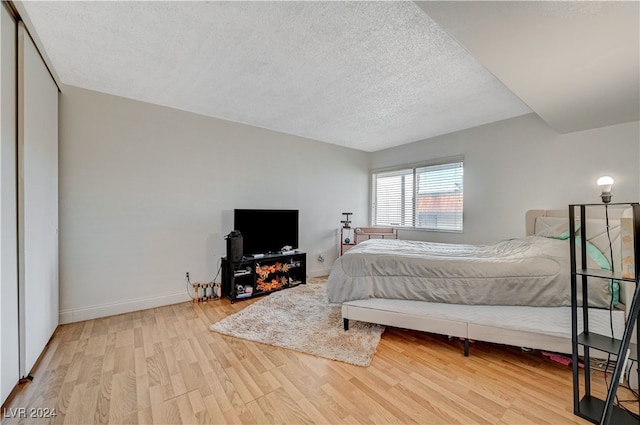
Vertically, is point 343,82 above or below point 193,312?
above

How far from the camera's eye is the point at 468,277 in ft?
7.30

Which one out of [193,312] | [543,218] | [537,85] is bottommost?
[193,312]

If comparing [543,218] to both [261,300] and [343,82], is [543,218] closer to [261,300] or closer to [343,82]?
[343,82]

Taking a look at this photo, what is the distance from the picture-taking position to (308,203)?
4.71 m

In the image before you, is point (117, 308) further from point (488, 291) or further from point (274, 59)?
point (488, 291)

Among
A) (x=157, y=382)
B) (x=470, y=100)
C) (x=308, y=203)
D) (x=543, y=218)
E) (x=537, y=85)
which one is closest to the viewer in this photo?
(x=157, y=382)

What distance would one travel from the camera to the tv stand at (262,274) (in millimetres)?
3543

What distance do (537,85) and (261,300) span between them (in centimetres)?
358

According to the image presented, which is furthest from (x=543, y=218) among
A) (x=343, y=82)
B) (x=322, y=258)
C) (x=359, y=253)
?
(x=322, y=258)

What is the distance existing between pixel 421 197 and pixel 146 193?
4.28 meters

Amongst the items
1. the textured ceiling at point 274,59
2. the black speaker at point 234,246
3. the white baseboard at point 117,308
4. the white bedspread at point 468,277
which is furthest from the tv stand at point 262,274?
the textured ceiling at point 274,59

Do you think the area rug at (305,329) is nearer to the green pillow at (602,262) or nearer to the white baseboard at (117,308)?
the white baseboard at (117,308)

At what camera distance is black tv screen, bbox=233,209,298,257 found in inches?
148

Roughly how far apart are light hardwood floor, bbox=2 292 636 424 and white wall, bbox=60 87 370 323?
0.69m
